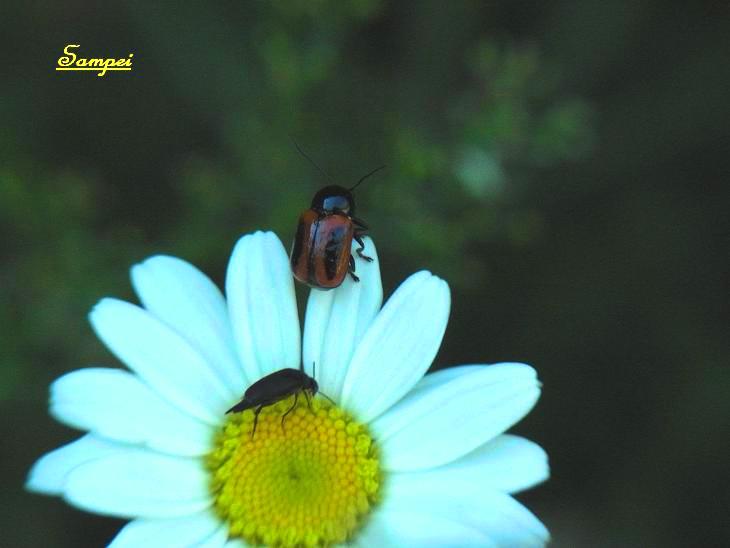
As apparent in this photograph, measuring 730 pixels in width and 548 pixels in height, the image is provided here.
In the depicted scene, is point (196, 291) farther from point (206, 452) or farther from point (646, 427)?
point (646, 427)

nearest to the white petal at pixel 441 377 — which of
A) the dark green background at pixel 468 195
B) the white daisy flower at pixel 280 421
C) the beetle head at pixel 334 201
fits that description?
the white daisy flower at pixel 280 421

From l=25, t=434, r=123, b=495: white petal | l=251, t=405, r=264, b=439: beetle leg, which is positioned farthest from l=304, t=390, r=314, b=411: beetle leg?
l=25, t=434, r=123, b=495: white petal

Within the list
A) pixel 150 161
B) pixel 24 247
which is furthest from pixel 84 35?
pixel 24 247

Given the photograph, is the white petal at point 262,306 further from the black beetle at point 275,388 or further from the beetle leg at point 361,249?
the beetle leg at point 361,249

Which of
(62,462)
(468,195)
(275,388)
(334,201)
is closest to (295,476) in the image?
(275,388)

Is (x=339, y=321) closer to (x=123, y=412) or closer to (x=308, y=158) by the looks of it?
(x=123, y=412)
